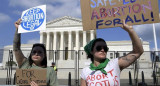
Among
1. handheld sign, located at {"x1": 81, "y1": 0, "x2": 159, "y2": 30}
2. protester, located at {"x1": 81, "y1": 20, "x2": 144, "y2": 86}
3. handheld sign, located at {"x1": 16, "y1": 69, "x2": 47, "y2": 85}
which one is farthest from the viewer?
handheld sign, located at {"x1": 81, "y1": 0, "x2": 159, "y2": 30}

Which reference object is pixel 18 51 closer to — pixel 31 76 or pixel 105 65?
pixel 31 76

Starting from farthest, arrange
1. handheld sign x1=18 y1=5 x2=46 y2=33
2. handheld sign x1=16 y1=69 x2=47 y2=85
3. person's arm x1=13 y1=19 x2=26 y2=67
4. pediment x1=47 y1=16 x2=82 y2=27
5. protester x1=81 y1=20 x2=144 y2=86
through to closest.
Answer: pediment x1=47 y1=16 x2=82 y2=27 < handheld sign x1=18 y1=5 x2=46 y2=33 < person's arm x1=13 y1=19 x2=26 y2=67 < handheld sign x1=16 y1=69 x2=47 y2=85 < protester x1=81 y1=20 x2=144 y2=86

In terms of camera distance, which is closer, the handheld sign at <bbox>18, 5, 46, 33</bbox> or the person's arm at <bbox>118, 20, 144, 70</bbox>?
the person's arm at <bbox>118, 20, 144, 70</bbox>

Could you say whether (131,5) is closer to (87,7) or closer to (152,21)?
(152,21)

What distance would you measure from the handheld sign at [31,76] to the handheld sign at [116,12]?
4.09 feet

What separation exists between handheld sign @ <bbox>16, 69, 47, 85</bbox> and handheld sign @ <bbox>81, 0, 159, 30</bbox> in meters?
1.25

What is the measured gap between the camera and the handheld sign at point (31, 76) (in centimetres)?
244

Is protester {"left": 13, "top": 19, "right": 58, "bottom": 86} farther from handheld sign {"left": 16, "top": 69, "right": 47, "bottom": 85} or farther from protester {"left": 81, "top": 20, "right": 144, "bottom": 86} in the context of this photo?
protester {"left": 81, "top": 20, "right": 144, "bottom": 86}

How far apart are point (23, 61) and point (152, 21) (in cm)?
232

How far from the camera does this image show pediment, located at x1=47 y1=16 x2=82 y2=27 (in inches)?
2372

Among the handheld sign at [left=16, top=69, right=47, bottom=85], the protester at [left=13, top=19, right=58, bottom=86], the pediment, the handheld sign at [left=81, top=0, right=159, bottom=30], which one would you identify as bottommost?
the handheld sign at [left=16, top=69, right=47, bottom=85]

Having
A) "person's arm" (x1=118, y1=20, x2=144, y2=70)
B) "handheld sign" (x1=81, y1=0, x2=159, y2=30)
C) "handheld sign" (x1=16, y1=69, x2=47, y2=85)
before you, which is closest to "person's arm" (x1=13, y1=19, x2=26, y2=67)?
"handheld sign" (x1=16, y1=69, x2=47, y2=85)

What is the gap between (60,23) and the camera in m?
61.4

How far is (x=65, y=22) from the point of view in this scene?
61.2 meters
